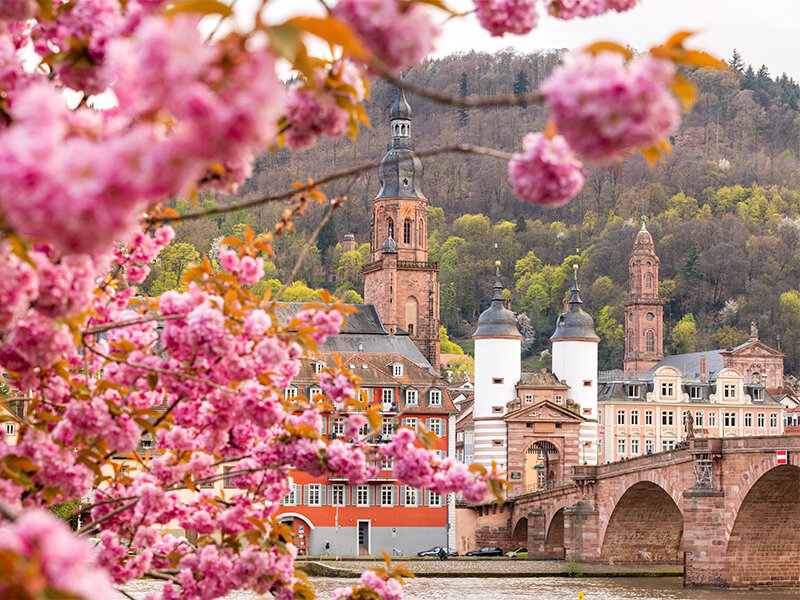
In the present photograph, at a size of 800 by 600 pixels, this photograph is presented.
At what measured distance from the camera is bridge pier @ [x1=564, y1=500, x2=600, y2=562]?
5081 centimetres

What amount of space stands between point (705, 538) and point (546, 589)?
15.0 feet

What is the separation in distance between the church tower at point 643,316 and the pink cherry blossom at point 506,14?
92582mm

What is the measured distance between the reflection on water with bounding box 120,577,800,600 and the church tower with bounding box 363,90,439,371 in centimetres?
3962

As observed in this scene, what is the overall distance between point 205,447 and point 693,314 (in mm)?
113107

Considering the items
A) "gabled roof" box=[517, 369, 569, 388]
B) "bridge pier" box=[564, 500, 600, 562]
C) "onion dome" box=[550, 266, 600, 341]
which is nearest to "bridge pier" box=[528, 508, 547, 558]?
"bridge pier" box=[564, 500, 600, 562]

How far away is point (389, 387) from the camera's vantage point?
5788 centimetres

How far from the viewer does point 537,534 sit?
56.7m

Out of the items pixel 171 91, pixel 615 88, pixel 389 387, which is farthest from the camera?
pixel 389 387

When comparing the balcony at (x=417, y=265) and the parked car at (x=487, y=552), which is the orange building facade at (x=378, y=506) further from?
the balcony at (x=417, y=265)

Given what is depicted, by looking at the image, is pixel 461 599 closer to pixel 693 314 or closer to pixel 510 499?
pixel 510 499

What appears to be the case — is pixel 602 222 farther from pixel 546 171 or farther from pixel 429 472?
pixel 546 171

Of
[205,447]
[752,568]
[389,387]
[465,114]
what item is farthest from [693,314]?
[205,447]

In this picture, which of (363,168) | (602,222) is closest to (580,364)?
(363,168)

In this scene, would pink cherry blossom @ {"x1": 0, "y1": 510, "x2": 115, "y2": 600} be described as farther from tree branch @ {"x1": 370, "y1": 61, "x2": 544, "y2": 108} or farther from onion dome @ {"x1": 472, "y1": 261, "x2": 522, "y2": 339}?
onion dome @ {"x1": 472, "y1": 261, "x2": 522, "y2": 339}
